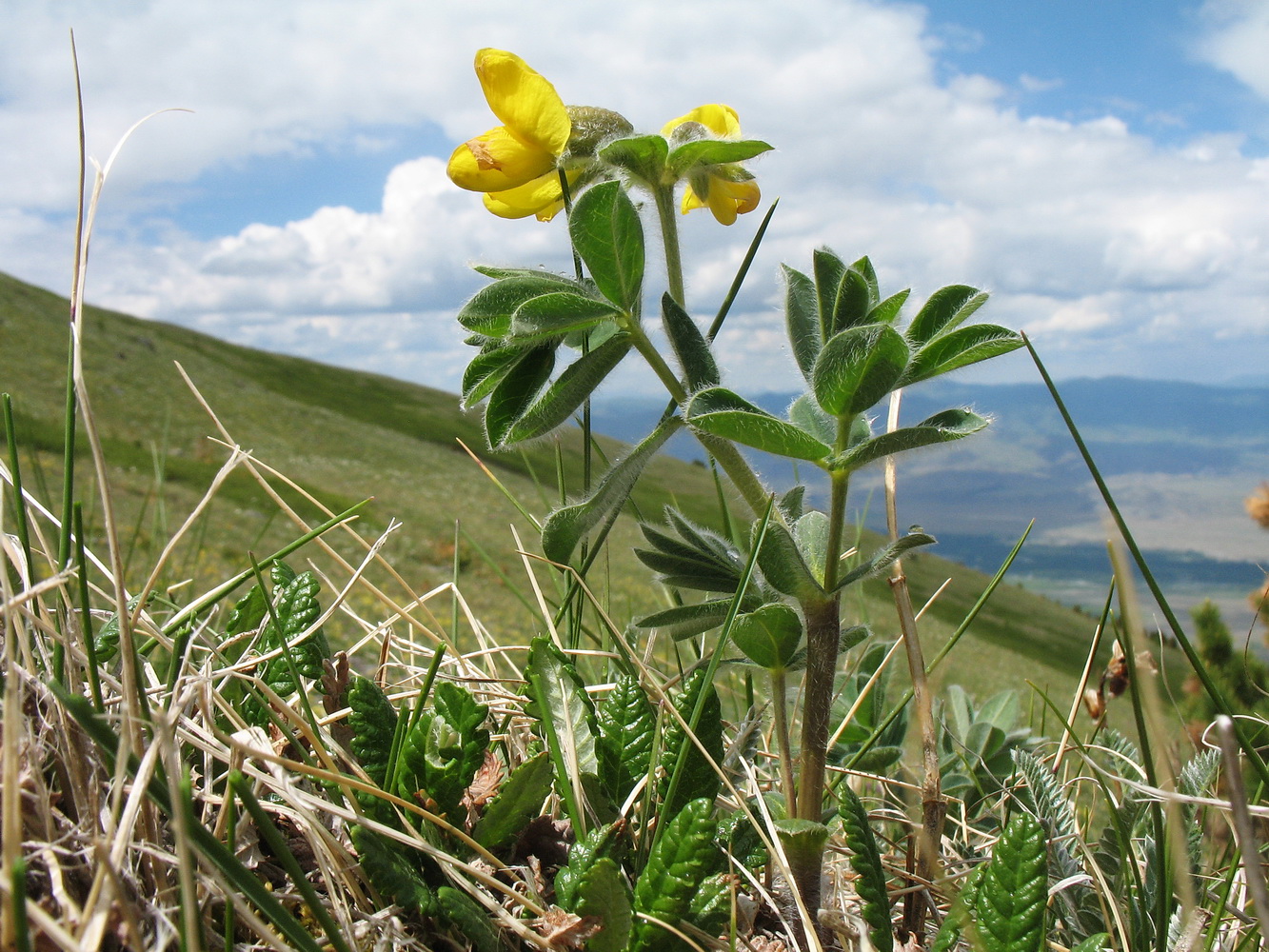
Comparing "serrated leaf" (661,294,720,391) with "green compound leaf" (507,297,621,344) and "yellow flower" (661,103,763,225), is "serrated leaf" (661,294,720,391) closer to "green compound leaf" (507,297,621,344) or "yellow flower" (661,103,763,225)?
"green compound leaf" (507,297,621,344)

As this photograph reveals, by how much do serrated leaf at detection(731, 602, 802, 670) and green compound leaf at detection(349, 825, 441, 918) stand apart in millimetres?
557

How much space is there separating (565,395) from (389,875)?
0.70 meters

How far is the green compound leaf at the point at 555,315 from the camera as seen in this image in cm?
120

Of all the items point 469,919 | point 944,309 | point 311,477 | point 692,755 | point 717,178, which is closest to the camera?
point 469,919

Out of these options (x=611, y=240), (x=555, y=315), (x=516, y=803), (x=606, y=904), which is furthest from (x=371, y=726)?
(x=611, y=240)

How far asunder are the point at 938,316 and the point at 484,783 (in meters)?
1.08

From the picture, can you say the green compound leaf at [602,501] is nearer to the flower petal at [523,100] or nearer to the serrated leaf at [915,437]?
the serrated leaf at [915,437]

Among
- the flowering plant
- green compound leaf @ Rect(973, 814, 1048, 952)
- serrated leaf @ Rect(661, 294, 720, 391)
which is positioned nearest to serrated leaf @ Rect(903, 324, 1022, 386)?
the flowering plant

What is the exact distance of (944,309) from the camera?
132 centimetres

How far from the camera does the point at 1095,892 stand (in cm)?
141

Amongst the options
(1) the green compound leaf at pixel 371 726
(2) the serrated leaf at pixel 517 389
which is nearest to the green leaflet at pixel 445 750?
(1) the green compound leaf at pixel 371 726

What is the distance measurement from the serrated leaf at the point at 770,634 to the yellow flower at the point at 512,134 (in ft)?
2.66

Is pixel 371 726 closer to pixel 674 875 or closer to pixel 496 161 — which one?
pixel 674 875

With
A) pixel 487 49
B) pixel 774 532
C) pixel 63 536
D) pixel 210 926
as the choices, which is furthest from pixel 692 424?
pixel 63 536
